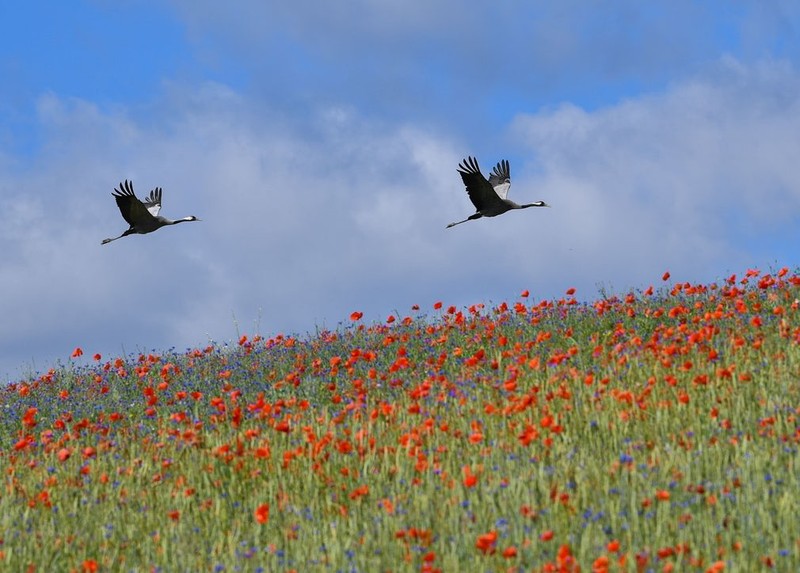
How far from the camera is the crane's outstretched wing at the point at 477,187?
1209 cm

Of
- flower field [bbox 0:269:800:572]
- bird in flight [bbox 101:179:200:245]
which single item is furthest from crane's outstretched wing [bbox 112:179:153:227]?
flower field [bbox 0:269:800:572]

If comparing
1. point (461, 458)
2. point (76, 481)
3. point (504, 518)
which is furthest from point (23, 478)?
point (504, 518)

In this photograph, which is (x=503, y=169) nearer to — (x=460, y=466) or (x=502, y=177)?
(x=502, y=177)

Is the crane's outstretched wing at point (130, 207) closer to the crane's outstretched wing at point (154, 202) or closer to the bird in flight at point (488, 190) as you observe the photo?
the crane's outstretched wing at point (154, 202)

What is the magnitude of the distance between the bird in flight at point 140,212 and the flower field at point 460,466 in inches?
136

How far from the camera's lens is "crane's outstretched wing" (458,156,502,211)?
1209 cm

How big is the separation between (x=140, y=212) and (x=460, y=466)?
8.08 m

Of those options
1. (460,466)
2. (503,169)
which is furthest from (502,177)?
(460,466)

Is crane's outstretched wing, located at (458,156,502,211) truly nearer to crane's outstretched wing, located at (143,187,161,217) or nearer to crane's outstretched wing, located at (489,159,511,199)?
crane's outstretched wing, located at (489,159,511,199)

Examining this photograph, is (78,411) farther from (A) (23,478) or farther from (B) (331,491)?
(B) (331,491)

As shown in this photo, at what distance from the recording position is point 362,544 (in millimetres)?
5023

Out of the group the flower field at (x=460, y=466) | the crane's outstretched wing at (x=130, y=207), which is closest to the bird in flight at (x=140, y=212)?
the crane's outstretched wing at (x=130, y=207)

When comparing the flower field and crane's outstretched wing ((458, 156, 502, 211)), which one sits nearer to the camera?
the flower field

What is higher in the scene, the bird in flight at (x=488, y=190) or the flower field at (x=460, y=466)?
the bird in flight at (x=488, y=190)
